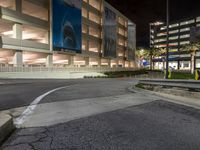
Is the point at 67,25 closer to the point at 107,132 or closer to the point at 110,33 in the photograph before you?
the point at 110,33

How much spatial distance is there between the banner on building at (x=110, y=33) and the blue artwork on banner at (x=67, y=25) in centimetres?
1642

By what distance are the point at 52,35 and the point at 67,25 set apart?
251 inches

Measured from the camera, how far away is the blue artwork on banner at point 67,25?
46688 mm

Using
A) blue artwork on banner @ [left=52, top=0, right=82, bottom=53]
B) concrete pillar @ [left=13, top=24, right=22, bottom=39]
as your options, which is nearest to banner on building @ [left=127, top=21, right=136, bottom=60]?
blue artwork on banner @ [left=52, top=0, right=82, bottom=53]

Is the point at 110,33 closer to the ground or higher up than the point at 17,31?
higher up

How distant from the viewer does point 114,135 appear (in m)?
4.62

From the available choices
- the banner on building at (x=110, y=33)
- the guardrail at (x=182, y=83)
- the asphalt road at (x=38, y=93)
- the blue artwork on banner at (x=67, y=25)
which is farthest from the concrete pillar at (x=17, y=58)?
the banner on building at (x=110, y=33)

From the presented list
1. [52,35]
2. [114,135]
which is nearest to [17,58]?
[52,35]

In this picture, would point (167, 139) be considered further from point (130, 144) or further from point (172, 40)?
point (172, 40)

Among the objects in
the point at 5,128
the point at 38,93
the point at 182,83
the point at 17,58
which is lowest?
the point at 38,93

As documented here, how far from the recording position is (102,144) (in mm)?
4051

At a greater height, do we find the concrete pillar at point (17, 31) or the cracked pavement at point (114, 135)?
the concrete pillar at point (17, 31)

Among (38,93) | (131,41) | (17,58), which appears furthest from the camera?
(131,41)

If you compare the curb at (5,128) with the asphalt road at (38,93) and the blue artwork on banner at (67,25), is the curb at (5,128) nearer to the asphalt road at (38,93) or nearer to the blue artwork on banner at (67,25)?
the asphalt road at (38,93)
